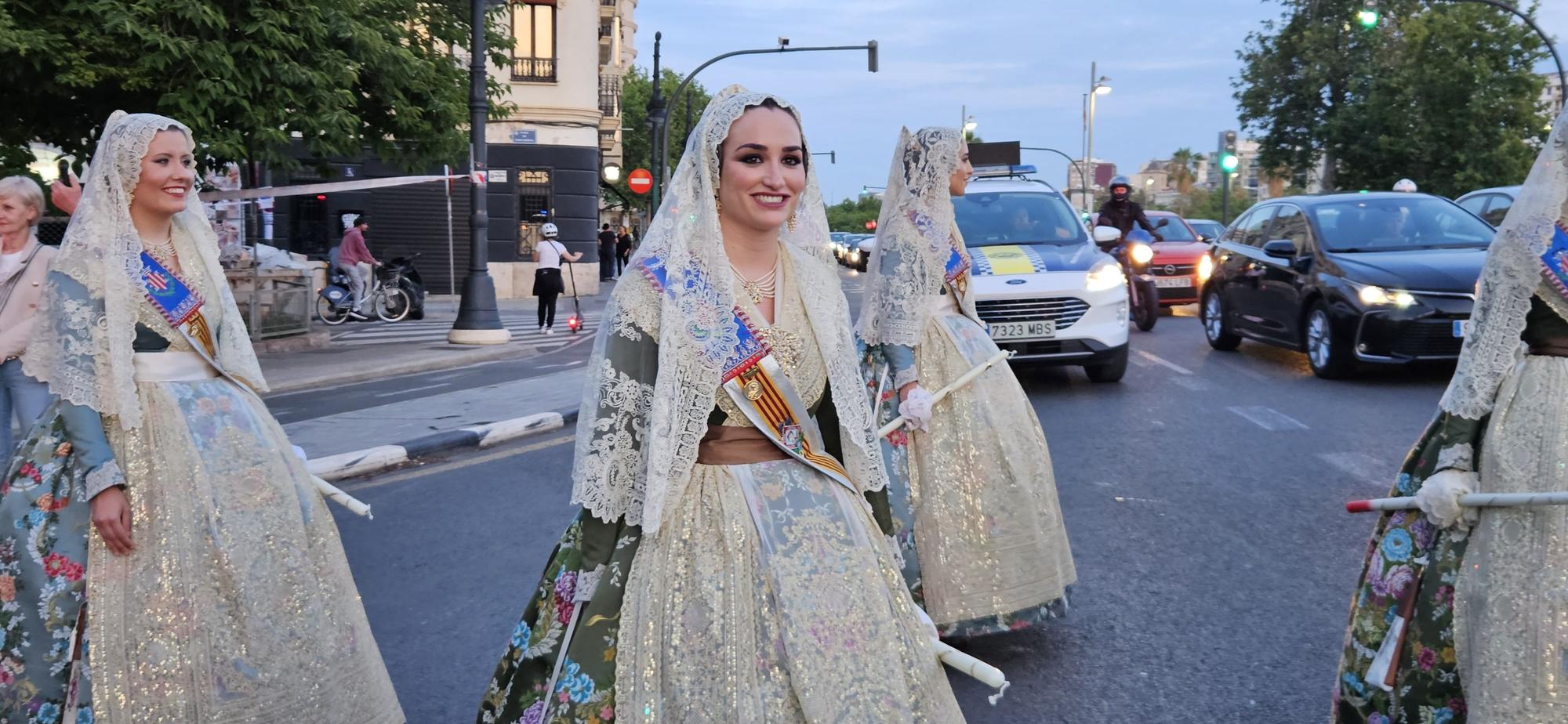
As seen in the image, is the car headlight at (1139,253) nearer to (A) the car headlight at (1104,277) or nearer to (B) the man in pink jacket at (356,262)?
(A) the car headlight at (1104,277)

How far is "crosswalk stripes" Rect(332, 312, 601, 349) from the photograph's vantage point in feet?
60.4

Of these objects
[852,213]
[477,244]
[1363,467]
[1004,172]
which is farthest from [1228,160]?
[852,213]

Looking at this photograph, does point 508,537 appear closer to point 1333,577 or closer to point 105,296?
point 105,296

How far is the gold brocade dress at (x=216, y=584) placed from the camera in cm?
359

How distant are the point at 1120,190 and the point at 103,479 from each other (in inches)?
534

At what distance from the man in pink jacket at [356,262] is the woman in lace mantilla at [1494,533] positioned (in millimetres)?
20416

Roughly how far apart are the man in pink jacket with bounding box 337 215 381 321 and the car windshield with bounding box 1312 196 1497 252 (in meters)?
14.8

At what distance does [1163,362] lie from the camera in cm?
1390

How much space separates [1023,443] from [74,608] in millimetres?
3132

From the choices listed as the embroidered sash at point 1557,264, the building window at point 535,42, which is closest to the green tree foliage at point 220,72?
the embroidered sash at point 1557,264

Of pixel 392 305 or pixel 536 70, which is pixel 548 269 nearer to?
pixel 392 305

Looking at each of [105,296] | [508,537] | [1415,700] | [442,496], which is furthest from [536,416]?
[1415,700]

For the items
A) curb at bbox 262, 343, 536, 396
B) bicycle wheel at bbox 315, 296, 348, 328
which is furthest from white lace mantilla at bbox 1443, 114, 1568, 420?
bicycle wheel at bbox 315, 296, 348, 328

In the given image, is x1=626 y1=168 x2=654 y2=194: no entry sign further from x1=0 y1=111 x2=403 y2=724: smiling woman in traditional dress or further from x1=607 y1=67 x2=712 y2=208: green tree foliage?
x1=607 y1=67 x2=712 y2=208: green tree foliage
